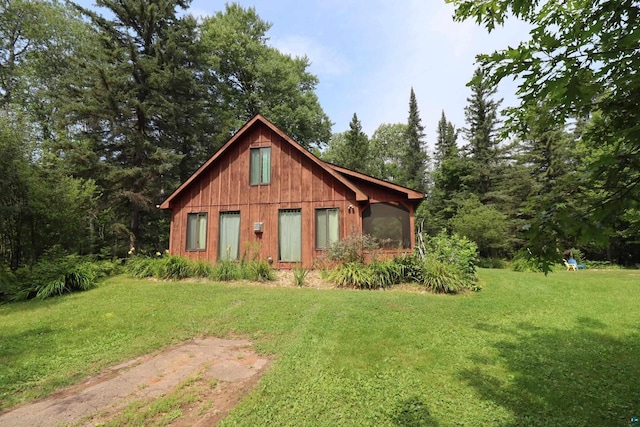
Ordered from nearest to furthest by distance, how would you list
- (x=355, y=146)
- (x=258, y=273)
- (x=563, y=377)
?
1. (x=563, y=377)
2. (x=258, y=273)
3. (x=355, y=146)

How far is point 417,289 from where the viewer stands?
9.20m

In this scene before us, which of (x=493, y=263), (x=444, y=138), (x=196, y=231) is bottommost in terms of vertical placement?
(x=493, y=263)

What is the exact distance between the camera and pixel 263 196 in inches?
516

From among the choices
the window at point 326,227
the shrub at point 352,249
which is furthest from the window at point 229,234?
the shrub at point 352,249

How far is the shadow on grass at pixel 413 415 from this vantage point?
3.13 m

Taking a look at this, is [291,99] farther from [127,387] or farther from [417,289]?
[127,387]

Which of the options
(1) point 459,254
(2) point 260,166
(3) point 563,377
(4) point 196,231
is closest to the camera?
(3) point 563,377

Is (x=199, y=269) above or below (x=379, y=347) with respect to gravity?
above

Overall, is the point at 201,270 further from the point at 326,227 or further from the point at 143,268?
the point at 326,227

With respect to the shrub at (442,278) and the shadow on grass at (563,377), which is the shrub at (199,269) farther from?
the shadow on grass at (563,377)

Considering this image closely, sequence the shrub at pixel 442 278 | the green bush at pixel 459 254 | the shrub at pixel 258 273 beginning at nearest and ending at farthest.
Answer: the shrub at pixel 442 278 < the green bush at pixel 459 254 < the shrub at pixel 258 273

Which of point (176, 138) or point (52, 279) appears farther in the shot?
point (176, 138)

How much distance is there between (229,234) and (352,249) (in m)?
5.58

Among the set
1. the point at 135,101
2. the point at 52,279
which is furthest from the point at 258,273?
the point at 135,101
